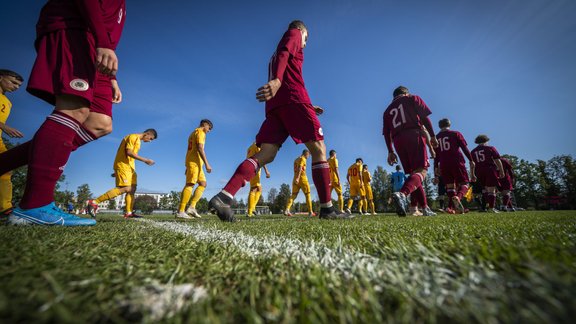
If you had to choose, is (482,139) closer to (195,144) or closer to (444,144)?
(444,144)

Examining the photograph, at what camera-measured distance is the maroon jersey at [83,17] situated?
215cm

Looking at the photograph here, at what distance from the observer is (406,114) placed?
5188 mm

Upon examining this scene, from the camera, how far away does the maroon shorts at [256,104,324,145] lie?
11.4 ft

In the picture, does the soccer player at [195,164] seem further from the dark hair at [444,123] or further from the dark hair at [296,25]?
the dark hair at [444,123]

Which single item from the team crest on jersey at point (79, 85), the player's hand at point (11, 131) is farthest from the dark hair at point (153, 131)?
the team crest on jersey at point (79, 85)

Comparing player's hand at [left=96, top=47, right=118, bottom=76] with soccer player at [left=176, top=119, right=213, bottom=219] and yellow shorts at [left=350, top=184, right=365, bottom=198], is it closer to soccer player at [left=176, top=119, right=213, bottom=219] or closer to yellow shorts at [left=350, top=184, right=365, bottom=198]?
soccer player at [left=176, top=119, right=213, bottom=219]

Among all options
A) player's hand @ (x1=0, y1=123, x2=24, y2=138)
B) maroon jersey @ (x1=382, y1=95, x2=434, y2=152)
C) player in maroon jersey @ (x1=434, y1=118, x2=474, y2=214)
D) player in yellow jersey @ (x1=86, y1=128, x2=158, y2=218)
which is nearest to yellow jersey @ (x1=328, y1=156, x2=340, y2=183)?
player in maroon jersey @ (x1=434, y1=118, x2=474, y2=214)

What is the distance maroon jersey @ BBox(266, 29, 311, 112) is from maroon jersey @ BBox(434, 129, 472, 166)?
6149 mm

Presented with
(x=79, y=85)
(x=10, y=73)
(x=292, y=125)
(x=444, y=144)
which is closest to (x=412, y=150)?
(x=292, y=125)

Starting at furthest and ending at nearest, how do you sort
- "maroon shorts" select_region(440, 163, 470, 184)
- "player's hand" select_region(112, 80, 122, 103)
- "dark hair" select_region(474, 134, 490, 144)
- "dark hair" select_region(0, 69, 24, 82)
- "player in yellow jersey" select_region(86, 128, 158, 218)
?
1. "dark hair" select_region(474, 134, 490, 144)
2. "maroon shorts" select_region(440, 163, 470, 184)
3. "player in yellow jersey" select_region(86, 128, 158, 218)
4. "dark hair" select_region(0, 69, 24, 82)
5. "player's hand" select_region(112, 80, 122, 103)

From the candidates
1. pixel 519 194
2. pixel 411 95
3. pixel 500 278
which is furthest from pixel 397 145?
pixel 519 194

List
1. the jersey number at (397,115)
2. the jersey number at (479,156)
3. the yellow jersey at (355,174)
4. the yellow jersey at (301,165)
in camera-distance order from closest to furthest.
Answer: the jersey number at (397,115) → the jersey number at (479,156) → the yellow jersey at (301,165) → the yellow jersey at (355,174)

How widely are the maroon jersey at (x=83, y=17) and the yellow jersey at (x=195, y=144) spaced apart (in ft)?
13.8

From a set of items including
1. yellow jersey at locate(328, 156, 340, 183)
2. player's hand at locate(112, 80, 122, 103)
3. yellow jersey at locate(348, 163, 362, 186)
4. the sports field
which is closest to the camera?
the sports field
